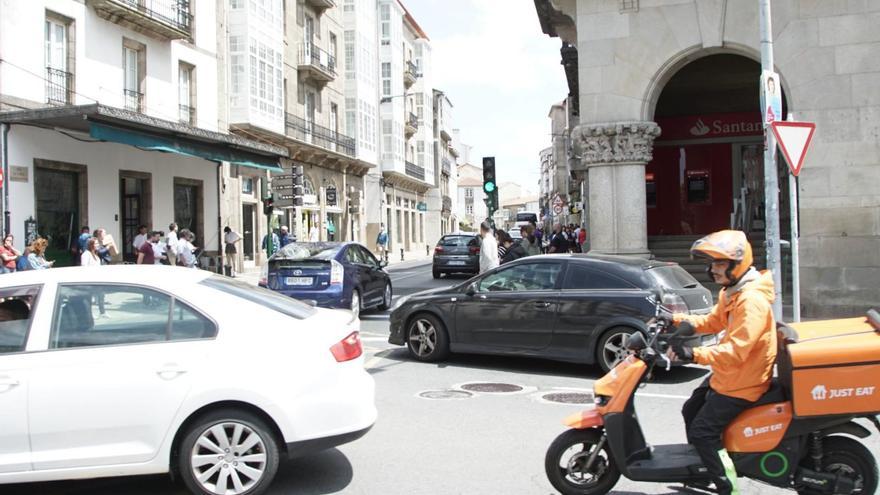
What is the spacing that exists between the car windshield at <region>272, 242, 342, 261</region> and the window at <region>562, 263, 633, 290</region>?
19.3ft

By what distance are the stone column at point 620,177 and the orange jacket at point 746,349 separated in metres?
10.7

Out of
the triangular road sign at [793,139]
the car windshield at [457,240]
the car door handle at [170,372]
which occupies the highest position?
the triangular road sign at [793,139]

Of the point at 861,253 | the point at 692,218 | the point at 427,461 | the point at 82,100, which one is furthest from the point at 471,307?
the point at 82,100

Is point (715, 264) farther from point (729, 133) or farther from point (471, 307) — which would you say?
point (729, 133)

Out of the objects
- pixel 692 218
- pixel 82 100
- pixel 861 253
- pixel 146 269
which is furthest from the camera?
pixel 692 218

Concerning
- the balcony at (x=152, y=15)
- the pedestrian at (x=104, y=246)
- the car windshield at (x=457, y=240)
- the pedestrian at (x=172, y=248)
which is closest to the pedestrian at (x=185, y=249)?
the pedestrian at (x=172, y=248)

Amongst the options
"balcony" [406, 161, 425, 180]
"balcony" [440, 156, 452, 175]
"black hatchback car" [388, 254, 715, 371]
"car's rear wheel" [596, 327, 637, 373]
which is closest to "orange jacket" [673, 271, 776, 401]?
"black hatchback car" [388, 254, 715, 371]

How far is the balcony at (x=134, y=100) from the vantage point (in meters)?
22.8

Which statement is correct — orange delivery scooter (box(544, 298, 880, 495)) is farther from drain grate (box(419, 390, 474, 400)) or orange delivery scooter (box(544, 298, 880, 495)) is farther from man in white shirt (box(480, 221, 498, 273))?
man in white shirt (box(480, 221, 498, 273))

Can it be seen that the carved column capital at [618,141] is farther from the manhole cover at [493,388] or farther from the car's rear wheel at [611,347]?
the manhole cover at [493,388]

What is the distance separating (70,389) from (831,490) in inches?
177

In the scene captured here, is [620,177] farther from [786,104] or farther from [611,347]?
[611,347]

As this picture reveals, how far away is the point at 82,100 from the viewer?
20500 millimetres

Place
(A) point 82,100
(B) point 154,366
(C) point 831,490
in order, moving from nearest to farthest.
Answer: (C) point 831,490 < (B) point 154,366 < (A) point 82,100
